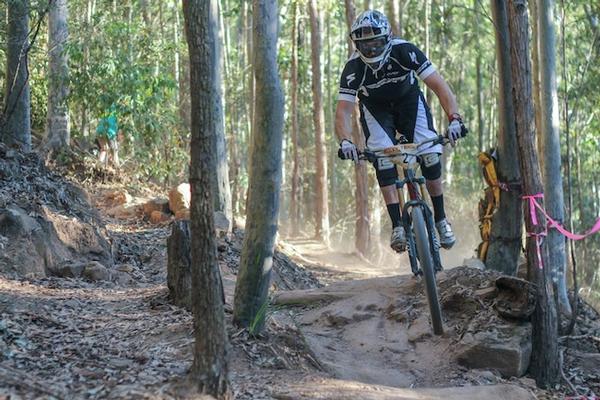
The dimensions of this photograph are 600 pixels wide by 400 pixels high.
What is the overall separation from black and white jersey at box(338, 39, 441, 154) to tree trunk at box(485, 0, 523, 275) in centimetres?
133

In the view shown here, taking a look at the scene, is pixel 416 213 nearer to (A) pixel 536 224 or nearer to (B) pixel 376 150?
(B) pixel 376 150

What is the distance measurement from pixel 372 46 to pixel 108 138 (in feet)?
36.2

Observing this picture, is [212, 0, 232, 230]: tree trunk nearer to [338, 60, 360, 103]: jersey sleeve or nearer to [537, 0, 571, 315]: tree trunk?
[537, 0, 571, 315]: tree trunk

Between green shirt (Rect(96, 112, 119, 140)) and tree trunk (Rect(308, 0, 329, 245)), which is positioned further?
tree trunk (Rect(308, 0, 329, 245))

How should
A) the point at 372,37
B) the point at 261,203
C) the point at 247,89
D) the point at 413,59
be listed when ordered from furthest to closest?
the point at 247,89 < the point at 413,59 < the point at 372,37 < the point at 261,203

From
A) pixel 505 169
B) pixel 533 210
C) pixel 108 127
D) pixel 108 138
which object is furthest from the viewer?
pixel 108 138

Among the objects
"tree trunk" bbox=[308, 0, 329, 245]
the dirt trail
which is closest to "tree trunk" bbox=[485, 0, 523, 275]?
the dirt trail

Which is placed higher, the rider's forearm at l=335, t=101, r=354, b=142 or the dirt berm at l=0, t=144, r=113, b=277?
the rider's forearm at l=335, t=101, r=354, b=142

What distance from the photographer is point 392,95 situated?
20.9ft

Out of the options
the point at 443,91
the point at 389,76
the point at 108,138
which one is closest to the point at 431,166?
the point at 443,91

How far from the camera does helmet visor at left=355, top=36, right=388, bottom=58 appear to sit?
596cm

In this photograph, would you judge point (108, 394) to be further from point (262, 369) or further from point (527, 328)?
point (527, 328)

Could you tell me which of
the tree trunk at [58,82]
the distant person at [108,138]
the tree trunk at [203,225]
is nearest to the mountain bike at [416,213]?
the tree trunk at [203,225]

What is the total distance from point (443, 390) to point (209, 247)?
6.34 ft
